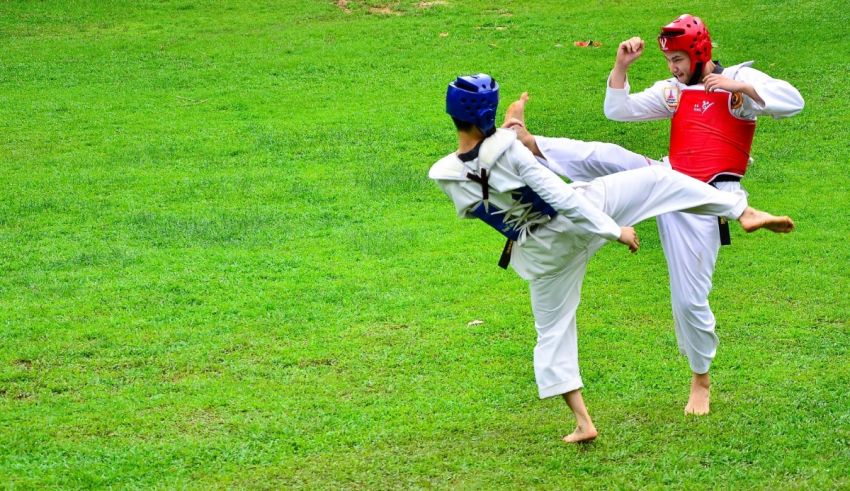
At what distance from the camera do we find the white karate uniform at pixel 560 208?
524 centimetres

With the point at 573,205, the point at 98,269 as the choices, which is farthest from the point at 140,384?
the point at 573,205

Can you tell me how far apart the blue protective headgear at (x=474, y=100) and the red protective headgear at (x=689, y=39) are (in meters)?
1.27

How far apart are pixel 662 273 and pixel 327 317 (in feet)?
10.1

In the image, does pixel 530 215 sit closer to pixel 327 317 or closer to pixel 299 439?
pixel 299 439

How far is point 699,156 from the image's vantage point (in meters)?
6.03

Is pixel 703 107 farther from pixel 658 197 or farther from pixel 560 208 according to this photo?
pixel 560 208

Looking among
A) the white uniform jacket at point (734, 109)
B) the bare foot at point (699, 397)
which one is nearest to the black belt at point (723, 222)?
the white uniform jacket at point (734, 109)

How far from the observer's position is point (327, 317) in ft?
27.0

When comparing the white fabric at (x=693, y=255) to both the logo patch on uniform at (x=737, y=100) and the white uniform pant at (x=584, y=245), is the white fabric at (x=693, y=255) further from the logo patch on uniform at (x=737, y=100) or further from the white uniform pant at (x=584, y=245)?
the white uniform pant at (x=584, y=245)

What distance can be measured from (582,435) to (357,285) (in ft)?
11.9

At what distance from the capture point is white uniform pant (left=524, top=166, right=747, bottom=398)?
5.49 meters

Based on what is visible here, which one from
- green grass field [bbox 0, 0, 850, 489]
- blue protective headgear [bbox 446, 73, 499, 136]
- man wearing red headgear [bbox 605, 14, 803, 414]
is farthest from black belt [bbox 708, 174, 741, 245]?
blue protective headgear [bbox 446, 73, 499, 136]

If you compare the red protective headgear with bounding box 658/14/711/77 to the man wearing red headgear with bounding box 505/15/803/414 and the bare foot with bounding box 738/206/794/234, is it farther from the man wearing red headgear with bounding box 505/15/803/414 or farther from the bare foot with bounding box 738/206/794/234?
the bare foot with bounding box 738/206/794/234

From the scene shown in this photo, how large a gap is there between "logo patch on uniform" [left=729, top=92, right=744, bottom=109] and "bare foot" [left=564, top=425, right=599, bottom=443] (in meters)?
2.03
